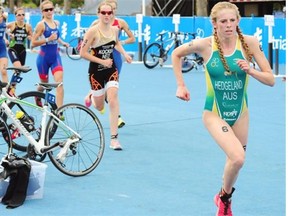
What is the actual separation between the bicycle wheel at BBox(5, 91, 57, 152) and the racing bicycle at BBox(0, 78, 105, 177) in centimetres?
1

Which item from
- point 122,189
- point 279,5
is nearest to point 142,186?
point 122,189

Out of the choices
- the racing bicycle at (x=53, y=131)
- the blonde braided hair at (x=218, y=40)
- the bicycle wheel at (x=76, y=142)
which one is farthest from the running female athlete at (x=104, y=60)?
the blonde braided hair at (x=218, y=40)

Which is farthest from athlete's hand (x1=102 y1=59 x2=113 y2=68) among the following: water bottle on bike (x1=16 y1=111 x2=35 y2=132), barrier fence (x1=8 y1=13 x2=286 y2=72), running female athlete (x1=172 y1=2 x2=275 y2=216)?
barrier fence (x1=8 y1=13 x2=286 y2=72)

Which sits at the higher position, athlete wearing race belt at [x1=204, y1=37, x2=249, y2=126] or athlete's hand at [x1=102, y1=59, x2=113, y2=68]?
athlete wearing race belt at [x1=204, y1=37, x2=249, y2=126]

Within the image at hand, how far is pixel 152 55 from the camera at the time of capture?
73.0 feet

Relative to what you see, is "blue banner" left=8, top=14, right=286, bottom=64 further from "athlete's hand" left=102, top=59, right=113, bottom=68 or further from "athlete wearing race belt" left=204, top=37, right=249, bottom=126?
"athlete wearing race belt" left=204, top=37, right=249, bottom=126

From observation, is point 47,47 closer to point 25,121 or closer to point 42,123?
point 25,121

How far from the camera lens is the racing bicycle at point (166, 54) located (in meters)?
21.2

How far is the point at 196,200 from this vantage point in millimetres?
7074

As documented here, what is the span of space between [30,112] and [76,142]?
24.0 inches

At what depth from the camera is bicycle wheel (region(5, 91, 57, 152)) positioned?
25.8 feet

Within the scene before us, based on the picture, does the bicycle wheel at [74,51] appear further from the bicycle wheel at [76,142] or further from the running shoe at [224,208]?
the running shoe at [224,208]

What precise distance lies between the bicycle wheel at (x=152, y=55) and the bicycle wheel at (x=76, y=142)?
13104 mm

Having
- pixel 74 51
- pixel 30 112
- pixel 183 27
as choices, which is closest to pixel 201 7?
pixel 183 27
